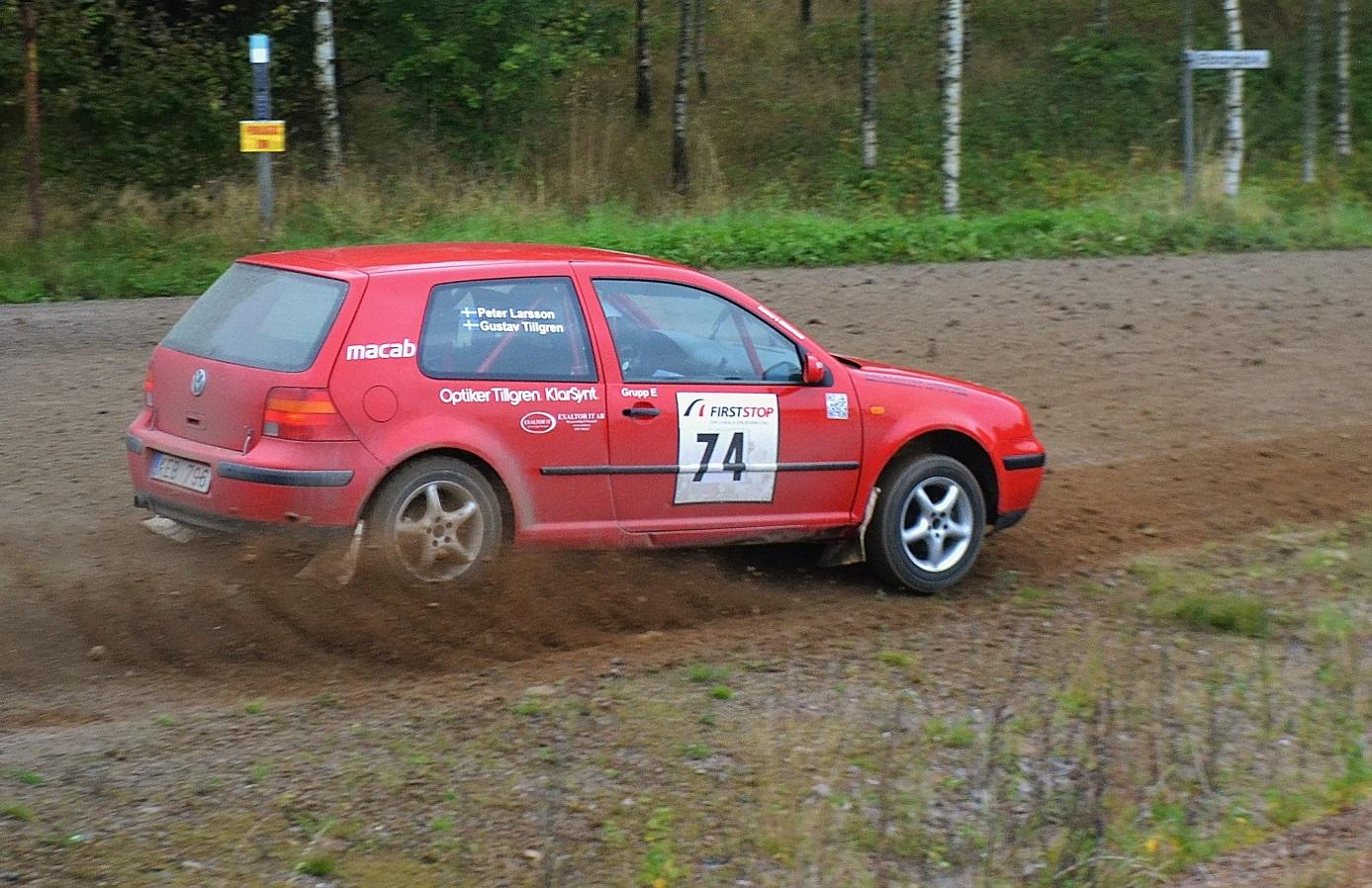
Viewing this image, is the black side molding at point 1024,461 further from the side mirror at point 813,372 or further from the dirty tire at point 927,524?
the side mirror at point 813,372

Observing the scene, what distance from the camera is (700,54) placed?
35219mm

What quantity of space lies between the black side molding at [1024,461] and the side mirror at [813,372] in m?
1.15

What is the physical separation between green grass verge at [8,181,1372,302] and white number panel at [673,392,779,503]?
10.7m

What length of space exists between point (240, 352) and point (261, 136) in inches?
455

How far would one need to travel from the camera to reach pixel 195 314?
275 inches

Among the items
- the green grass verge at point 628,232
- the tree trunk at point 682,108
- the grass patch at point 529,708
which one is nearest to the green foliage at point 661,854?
the grass patch at point 529,708

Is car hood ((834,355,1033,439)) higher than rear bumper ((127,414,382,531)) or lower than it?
higher

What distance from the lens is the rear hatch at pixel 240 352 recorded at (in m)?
6.39

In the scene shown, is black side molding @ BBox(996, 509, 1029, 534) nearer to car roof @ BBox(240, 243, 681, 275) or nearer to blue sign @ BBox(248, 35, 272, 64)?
car roof @ BBox(240, 243, 681, 275)

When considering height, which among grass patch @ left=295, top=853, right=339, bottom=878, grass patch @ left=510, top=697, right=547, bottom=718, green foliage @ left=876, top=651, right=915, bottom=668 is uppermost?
grass patch @ left=510, top=697, right=547, bottom=718

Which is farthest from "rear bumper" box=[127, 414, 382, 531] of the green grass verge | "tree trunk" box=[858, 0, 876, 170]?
"tree trunk" box=[858, 0, 876, 170]

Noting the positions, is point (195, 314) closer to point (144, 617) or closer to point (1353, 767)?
point (144, 617)

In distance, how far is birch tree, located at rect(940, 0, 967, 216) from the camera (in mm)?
22439

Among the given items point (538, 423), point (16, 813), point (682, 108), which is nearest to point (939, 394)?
point (538, 423)
